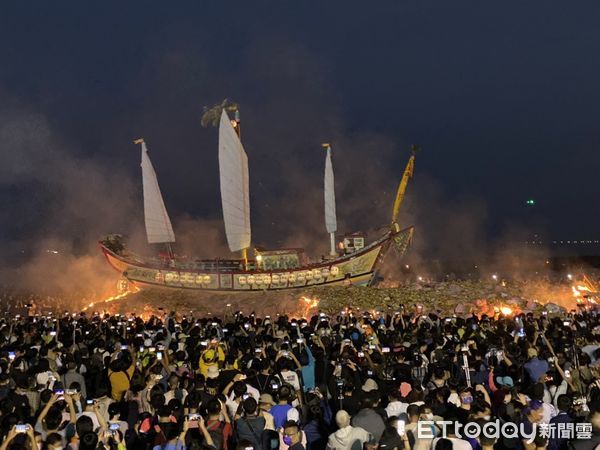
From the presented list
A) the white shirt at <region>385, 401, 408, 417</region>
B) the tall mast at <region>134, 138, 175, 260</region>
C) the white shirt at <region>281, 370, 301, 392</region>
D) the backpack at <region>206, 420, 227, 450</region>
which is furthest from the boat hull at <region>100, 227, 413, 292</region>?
the backpack at <region>206, 420, 227, 450</region>

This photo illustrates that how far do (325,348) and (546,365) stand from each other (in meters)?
3.86

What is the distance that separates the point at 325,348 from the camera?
33.0ft

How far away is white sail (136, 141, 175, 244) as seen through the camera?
36812mm

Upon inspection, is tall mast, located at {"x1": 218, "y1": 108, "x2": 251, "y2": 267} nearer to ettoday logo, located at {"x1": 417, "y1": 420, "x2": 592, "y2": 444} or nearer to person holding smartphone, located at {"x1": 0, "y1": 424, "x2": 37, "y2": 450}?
person holding smartphone, located at {"x1": 0, "y1": 424, "x2": 37, "y2": 450}

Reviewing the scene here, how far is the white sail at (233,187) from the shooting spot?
33.1 meters

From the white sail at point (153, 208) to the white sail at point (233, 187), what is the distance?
5921 mm

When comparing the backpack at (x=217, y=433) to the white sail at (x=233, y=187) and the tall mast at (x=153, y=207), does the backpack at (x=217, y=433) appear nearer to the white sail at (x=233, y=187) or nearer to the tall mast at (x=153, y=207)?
the white sail at (x=233, y=187)

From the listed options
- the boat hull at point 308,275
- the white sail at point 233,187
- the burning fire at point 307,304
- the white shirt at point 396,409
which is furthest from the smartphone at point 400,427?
the boat hull at point 308,275

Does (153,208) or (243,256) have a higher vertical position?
(153,208)

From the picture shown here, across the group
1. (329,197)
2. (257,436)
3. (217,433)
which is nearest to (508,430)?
(257,436)

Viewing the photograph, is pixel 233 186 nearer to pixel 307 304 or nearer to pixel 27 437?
pixel 307 304

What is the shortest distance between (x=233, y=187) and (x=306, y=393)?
26.6 metres

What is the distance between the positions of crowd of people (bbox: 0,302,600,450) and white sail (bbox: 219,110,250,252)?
2171cm

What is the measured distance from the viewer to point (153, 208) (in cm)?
3716
